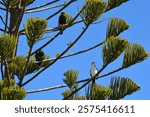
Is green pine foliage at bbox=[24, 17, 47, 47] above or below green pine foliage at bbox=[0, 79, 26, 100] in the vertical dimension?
above

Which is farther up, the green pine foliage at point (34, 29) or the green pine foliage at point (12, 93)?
the green pine foliage at point (34, 29)

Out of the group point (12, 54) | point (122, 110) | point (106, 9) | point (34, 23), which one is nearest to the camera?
point (122, 110)

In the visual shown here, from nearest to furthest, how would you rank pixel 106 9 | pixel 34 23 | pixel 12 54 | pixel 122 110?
pixel 122 110 < pixel 34 23 < pixel 12 54 < pixel 106 9

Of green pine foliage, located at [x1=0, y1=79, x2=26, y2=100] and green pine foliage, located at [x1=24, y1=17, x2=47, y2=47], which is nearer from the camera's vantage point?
green pine foliage, located at [x1=0, y1=79, x2=26, y2=100]

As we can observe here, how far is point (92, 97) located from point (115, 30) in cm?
124

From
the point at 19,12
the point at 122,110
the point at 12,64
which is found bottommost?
the point at 122,110

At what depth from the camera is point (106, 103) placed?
25.7 ft

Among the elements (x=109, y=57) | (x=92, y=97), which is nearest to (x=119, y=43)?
Result: (x=109, y=57)

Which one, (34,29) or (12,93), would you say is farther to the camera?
(34,29)

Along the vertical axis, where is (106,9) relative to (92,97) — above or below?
above

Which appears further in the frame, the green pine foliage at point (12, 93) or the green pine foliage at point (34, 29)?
the green pine foliage at point (34, 29)

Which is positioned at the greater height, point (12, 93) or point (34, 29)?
point (34, 29)

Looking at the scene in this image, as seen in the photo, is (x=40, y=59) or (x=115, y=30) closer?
(x=115, y=30)

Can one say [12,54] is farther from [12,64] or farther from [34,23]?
[34,23]
